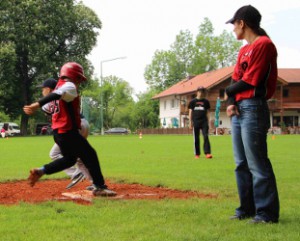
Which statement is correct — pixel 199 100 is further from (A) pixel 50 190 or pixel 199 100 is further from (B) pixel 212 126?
(B) pixel 212 126

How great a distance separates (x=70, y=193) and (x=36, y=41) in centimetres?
4650

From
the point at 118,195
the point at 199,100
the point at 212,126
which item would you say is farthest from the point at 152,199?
the point at 212,126

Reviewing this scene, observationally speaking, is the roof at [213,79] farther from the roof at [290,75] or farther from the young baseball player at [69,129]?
the young baseball player at [69,129]

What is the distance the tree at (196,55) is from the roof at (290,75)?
21.4 m

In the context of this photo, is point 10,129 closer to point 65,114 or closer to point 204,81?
point 204,81

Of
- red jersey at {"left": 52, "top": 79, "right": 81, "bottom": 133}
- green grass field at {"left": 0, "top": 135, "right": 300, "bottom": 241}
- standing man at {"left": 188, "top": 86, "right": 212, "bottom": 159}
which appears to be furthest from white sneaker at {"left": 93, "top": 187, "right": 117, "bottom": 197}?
standing man at {"left": 188, "top": 86, "right": 212, "bottom": 159}

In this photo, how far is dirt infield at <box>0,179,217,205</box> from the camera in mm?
6766

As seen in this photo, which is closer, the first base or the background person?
the background person

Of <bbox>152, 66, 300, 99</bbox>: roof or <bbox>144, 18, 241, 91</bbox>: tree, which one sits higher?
<bbox>144, 18, 241, 91</bbox>: tree

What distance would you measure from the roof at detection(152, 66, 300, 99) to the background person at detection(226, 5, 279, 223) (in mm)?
60375

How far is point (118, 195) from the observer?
712cm

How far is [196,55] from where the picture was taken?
9631 cm

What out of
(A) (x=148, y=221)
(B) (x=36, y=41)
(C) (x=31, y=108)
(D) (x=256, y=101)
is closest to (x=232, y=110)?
(D) (x=256, y=101)

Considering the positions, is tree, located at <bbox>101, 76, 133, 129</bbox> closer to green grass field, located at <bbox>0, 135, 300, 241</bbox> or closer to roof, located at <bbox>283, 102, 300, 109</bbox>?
roof, located at <bbox>283, 102, 300, 109</bbox>
